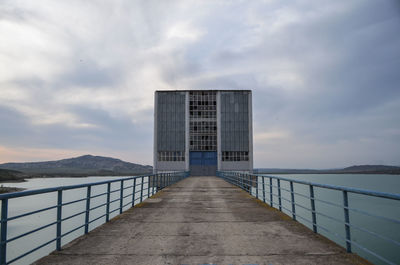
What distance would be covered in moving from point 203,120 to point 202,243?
45911 millimetres

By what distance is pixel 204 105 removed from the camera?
51.9 m

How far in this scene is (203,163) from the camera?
50.4 metres

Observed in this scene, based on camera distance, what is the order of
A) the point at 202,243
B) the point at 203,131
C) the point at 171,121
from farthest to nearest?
the point at 203,131 < the point at 171,121 < the point at 202,243

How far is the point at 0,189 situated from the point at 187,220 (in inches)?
3755

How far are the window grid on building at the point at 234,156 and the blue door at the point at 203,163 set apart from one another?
6.65ft

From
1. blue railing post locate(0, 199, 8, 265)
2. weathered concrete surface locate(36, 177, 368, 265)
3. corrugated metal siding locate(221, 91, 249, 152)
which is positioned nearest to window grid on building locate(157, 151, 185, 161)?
corrugated metal siding locate(221, 91, 249, 152)

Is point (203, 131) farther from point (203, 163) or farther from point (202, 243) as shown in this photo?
point (202, 243)

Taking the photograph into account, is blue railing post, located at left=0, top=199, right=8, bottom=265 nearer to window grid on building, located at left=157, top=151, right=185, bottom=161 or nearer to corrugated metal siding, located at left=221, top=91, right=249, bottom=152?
Result: window grid on building, located at left=157, top=151, right=185, bottom=161

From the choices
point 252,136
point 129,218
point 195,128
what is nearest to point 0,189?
point 195,128

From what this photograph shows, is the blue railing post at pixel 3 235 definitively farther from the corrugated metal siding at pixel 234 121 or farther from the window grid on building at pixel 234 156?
the window grid on building at pixel 234 156

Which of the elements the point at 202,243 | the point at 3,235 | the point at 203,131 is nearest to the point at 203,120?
the point at 203,131

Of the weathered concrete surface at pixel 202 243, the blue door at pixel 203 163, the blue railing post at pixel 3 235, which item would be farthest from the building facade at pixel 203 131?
the blue railing post at pixel 3 235

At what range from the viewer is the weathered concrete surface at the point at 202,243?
4699 mm

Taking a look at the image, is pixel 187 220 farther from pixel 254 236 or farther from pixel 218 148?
pixel 218 148
